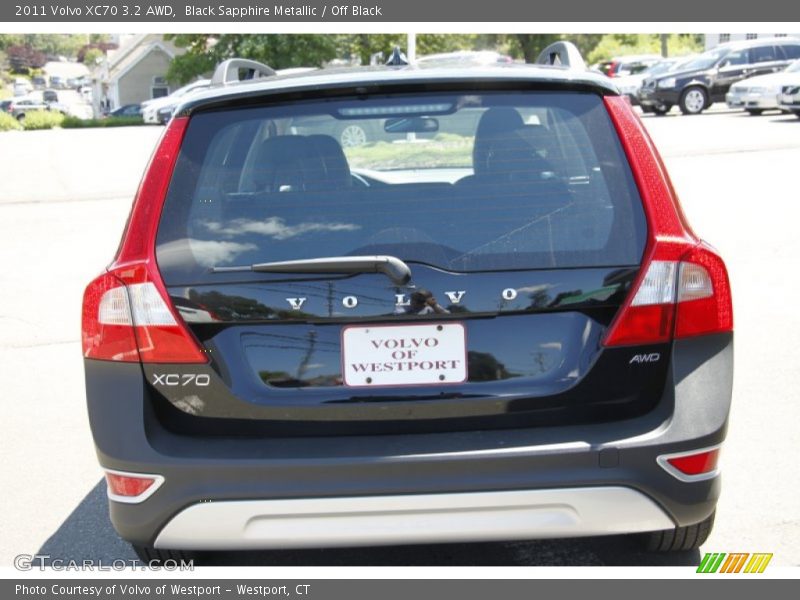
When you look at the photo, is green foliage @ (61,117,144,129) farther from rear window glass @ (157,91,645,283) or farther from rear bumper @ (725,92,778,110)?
rear window glass @ (157,91,645,283)

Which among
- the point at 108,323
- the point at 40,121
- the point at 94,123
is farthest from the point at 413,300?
the point at 94,123

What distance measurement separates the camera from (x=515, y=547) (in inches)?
161

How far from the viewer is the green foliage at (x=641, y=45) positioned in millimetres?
75688

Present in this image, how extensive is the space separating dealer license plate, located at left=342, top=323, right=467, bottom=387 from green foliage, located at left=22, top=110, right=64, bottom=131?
42.3m

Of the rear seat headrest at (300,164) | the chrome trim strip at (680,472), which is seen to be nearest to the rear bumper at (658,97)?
the rear seat headrest at (300,164)

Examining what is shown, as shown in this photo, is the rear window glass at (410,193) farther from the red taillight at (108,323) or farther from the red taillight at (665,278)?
the red taillight at (108,323)

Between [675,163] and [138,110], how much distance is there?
4734cm

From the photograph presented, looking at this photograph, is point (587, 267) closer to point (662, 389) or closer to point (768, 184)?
point (662, 389)

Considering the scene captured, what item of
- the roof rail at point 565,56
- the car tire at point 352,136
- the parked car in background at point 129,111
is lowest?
the parked car in background at point 129,111

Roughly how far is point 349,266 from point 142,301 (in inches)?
26.2

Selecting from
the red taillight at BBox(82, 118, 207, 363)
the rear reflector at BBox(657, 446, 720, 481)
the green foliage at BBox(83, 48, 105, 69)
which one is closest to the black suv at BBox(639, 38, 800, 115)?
the rear reflector at BBox(657, 446, 720, 481)

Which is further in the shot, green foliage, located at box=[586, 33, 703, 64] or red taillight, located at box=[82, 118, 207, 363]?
green foliage, located at box=[586, 33, 703, 64]

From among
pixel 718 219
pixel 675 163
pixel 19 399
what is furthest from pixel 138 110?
pixel 19 399

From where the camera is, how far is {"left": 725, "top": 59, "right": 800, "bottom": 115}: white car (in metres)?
26.3
